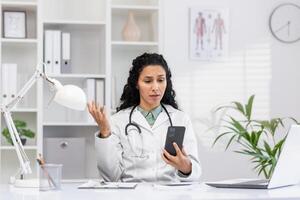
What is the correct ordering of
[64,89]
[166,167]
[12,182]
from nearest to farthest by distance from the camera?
[64,89]
[12,182]
[166,167]

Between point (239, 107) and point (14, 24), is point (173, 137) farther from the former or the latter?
point (14, 24)

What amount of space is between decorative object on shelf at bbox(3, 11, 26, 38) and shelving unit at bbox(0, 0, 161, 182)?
50 millimetres

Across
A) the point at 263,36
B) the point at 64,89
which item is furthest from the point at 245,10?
the point at 64,89

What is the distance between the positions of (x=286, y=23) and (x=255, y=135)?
1.01 meters

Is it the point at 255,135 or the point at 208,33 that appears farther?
the point at 208,33

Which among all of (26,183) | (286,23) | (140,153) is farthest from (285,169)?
(286,23)

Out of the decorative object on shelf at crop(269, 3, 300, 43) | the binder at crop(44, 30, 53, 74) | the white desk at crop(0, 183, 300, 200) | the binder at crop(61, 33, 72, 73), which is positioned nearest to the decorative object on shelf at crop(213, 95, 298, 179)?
the decorative object on shelf at crop(269, 3, 300, 43)

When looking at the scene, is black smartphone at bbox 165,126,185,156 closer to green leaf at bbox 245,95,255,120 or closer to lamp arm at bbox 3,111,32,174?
lamp arm at bbox 3,111,32,174

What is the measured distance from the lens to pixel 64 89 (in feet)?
7.90

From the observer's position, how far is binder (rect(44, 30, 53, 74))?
4.21 m

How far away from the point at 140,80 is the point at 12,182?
2.77ft

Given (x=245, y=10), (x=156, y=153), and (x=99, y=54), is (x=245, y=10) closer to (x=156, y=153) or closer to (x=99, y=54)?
(x=99, y=54)

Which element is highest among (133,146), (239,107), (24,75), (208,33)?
(208,33)

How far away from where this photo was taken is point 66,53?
4.28m
